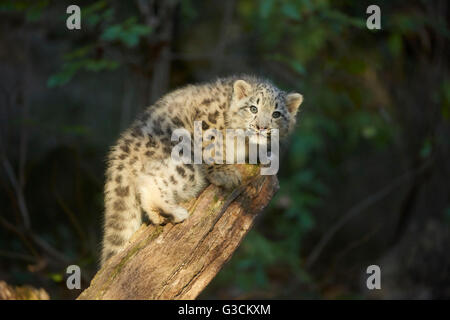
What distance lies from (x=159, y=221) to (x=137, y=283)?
54 centimetres

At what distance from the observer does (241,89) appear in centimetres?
471

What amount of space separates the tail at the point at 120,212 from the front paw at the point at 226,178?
2.28ft

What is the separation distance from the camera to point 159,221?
13.6 ft

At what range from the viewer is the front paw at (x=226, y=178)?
4.31m

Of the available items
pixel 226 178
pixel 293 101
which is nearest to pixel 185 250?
pixel 226 178

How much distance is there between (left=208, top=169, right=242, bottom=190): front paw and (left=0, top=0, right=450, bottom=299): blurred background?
12.0 ft

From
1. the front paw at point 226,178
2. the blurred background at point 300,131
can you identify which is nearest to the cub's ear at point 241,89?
the front paw at point 226,178

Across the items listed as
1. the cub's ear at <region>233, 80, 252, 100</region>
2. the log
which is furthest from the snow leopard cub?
the log

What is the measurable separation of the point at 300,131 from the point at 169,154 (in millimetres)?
4975

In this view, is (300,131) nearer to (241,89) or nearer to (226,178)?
(241,89)

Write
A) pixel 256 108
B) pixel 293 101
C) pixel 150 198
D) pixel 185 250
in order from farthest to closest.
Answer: pixel 293 101 → pixel 256 108 → pixel 150 198 → pixel 185 250

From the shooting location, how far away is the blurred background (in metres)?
8.40

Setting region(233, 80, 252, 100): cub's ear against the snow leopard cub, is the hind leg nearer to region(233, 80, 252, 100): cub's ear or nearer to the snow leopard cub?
the snow leopard cub
